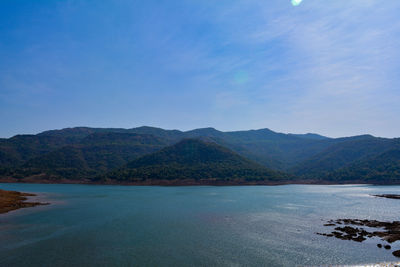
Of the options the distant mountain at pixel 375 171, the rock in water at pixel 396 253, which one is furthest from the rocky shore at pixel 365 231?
the distant mountain at pixel 375 171

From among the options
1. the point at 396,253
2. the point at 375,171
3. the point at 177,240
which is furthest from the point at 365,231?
the point at 375,171

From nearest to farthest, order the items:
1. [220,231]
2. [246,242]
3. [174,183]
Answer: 1. [246,242]
2. [220,231]
3. [174,183]

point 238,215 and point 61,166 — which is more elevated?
→ point 61,166

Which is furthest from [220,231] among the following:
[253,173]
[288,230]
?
[253,173]

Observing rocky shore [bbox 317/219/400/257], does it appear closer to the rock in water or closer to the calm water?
the rock in water

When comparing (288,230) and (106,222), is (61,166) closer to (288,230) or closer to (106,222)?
(106,222)

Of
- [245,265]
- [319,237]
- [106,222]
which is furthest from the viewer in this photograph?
[106,222]

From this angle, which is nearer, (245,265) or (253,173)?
(245,265)
